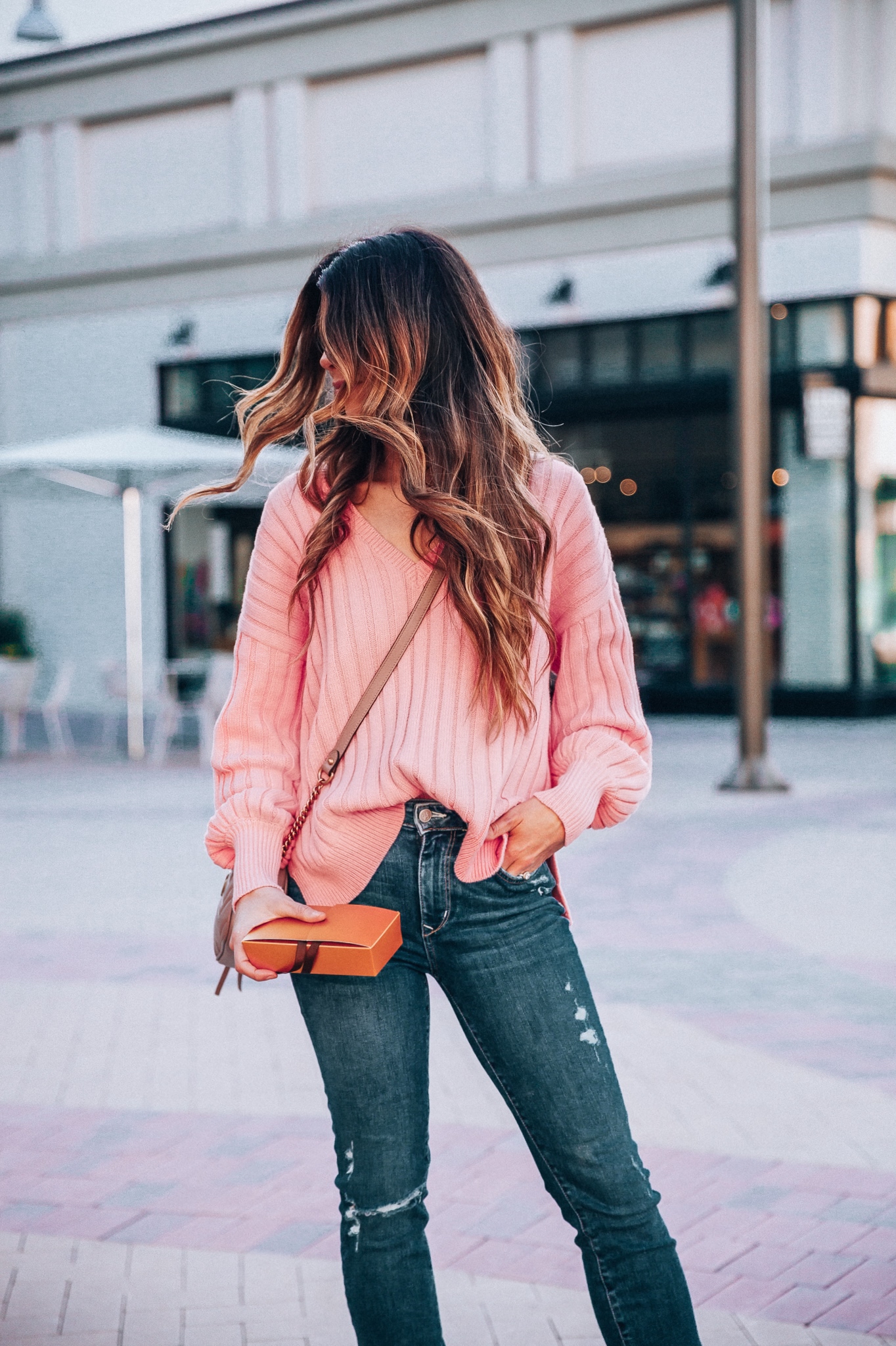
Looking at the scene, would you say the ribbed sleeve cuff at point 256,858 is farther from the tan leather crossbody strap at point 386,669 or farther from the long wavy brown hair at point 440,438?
the long wavy brown hair at point 440,438

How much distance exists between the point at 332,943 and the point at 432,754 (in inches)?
10.7

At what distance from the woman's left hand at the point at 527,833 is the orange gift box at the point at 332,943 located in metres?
0.17

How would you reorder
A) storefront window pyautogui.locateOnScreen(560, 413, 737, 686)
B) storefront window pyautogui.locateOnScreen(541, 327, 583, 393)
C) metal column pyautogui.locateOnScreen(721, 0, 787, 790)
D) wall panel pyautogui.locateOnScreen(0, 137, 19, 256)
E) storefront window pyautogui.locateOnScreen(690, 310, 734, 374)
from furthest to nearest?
wall panel pyautogui.locateOnScreen(0, 137, 19, 256), storefront window pyautogui.locateOnScreen(541, 327, 583, 393), storefront window pyautogui.locateOnScreen(560, 413, 737, 686), storefront window pyautogui.locateOnScreen(690, 310, 734, 374), metal column pyautogui.locateOnScreen(721, 0, 787, 790)

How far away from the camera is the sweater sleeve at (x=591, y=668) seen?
2102mm

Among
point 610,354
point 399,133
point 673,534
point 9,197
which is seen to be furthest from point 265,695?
point 9,197

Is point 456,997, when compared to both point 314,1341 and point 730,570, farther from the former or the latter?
point 730,570

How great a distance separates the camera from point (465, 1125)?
409 centimetres

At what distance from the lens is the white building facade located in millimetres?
15469

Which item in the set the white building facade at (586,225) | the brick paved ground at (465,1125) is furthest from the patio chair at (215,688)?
the brick paved ground at (465,1125)

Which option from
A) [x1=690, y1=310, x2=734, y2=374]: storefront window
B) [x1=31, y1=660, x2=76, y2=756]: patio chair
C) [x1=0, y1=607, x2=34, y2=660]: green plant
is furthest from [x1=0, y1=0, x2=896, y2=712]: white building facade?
[x1=31, y1=660, x2=76, y2=756]: patio chair

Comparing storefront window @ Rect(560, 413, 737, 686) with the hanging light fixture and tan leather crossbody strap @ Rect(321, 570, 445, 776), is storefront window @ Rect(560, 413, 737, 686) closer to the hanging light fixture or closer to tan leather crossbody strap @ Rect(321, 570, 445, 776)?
the hanging light fixture

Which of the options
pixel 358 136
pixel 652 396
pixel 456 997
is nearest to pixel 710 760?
pixel 652 396

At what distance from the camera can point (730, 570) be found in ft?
53.7

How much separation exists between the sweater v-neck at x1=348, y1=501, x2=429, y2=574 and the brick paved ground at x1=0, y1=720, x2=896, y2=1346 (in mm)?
1618
